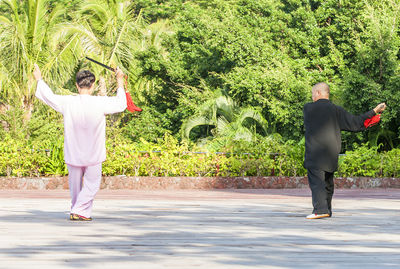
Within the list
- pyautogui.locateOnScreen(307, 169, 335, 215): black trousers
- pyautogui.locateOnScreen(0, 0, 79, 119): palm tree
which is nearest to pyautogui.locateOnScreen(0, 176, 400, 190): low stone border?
pyautogui.locateOnScreen(307, 169, 335, 215): black trousers

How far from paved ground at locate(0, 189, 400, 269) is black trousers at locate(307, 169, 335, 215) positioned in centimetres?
21

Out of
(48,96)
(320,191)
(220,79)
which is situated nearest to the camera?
(48,96)

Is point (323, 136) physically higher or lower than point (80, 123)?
lower

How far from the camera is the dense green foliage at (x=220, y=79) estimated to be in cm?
1586

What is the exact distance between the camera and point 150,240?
5766 millimetres

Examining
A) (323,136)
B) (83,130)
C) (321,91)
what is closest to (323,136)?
(323,136)

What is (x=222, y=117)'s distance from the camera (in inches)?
904

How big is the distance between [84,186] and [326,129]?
2.89 m

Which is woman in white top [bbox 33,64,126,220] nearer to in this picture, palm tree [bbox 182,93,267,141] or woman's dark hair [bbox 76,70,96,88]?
woman's dark hair [bbox 76,70,96,88]

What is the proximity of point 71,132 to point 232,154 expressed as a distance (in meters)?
8.88

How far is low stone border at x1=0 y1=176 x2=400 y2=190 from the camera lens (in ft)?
49.1

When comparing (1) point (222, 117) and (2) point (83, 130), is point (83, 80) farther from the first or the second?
(1) point (222, 117)

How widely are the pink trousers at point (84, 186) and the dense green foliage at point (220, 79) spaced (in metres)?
7.93

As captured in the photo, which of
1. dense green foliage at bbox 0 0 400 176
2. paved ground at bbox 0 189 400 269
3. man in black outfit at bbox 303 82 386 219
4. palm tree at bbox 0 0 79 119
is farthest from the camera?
palm tree at bbox 0 0 79 119
